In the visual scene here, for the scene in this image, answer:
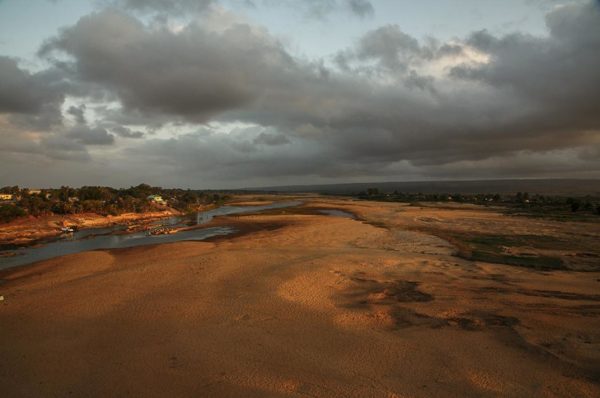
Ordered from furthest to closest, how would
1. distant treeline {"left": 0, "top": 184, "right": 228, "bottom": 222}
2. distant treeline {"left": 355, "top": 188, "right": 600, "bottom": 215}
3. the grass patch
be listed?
1. distant treeline {"left": 355, "top": 188, "right": 600, "bottom": 215}
2. distant treeline {"left": 0, "top": 184, "right": 228, "bottom": 222}
3. the grass patch

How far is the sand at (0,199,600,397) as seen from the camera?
854 centimetres

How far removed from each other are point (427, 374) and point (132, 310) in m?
11.0

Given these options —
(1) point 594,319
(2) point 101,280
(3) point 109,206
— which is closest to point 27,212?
(3) point 109,206

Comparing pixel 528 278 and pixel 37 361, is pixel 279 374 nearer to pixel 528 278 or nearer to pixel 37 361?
pixel 37 361

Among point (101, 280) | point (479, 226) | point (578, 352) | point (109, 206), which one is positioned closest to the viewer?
point (578, 352)

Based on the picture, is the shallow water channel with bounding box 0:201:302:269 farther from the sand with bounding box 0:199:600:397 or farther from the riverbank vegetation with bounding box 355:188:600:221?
the riverbank vegetation with bounding box 355:188:600:221

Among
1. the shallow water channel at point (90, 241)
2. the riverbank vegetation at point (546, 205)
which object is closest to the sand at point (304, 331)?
the shallow water channel at point (90, 241)

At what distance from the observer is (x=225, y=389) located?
8383mm

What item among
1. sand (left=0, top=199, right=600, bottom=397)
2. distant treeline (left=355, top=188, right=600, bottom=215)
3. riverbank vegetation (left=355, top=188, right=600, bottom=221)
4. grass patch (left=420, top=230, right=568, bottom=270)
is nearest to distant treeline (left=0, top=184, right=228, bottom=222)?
sand (left=0, top=199, right=600, bottom=397)

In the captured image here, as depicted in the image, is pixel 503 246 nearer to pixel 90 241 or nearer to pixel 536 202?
pixel 90 241

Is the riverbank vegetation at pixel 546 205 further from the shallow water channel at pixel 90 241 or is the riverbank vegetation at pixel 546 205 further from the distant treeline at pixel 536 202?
the shallow water channel at pixel 90 241

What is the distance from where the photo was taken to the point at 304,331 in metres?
11.4

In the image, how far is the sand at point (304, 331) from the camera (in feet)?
28.0

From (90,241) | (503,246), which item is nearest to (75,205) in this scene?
(90,241)
